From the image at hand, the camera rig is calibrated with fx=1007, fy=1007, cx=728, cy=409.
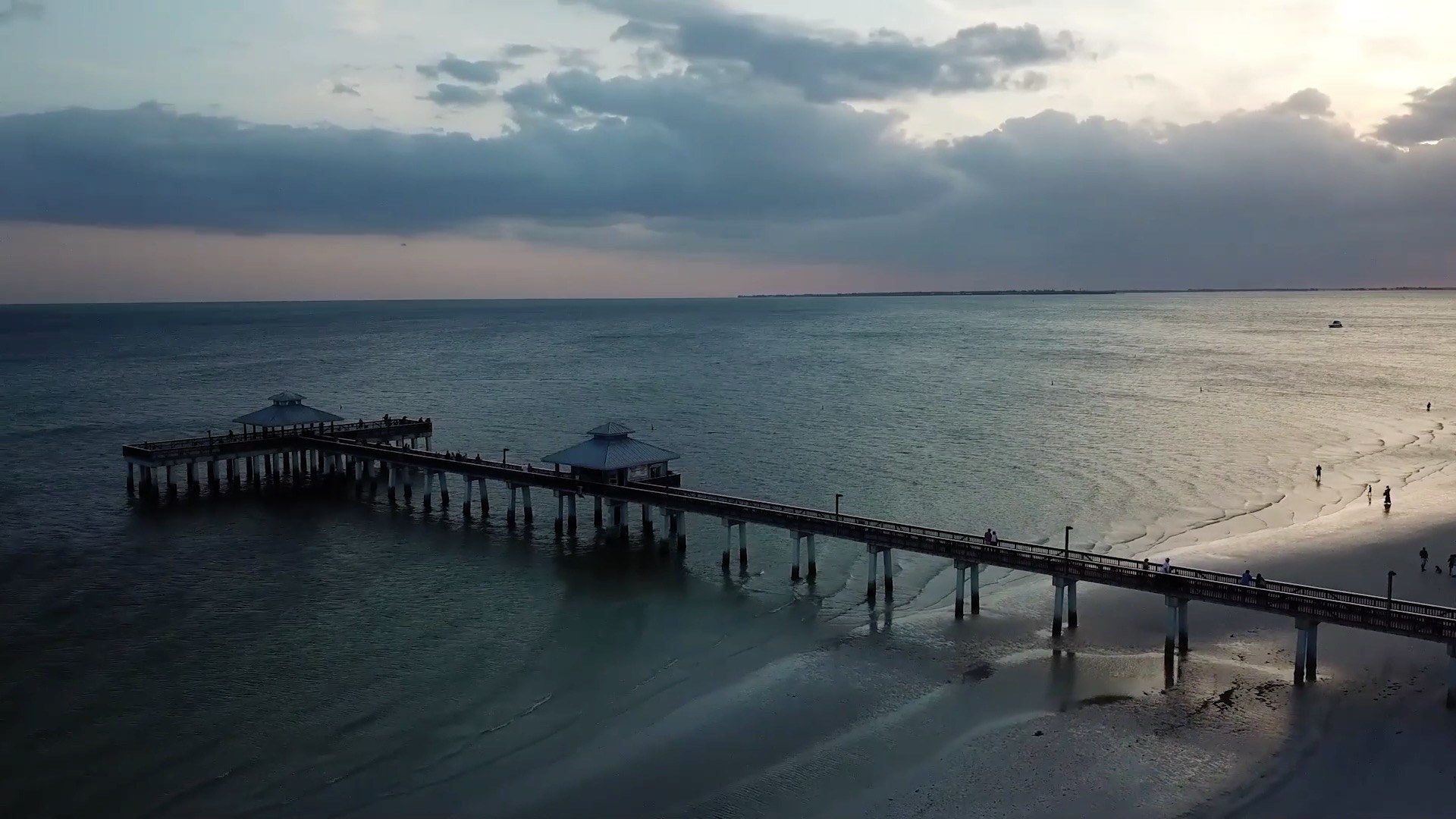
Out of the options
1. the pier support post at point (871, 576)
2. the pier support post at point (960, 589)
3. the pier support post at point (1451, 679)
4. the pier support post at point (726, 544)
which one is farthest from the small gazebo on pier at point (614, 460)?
the pier support post at point (1451, 679)

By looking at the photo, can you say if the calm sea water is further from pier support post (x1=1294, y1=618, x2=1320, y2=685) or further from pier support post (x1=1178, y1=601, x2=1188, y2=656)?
pier support post (x1=1294, y1=618, x2=1320, y2=685)

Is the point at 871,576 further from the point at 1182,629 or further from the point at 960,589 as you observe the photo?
the point at 1182,629

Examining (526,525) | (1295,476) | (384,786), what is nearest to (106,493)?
(526,525)

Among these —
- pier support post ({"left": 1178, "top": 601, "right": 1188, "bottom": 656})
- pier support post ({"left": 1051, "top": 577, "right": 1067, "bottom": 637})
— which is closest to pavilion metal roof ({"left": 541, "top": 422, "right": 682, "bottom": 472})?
pier support post ({"left": 1051, "top": 577, "right": 1067, "bottom": 637})

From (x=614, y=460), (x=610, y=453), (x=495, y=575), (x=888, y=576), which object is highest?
(x=610, y=453)

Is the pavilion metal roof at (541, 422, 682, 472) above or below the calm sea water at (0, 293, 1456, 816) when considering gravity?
above

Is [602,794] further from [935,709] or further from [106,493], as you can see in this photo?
[106,493]

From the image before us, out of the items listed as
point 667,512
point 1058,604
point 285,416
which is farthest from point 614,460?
point 285,416
